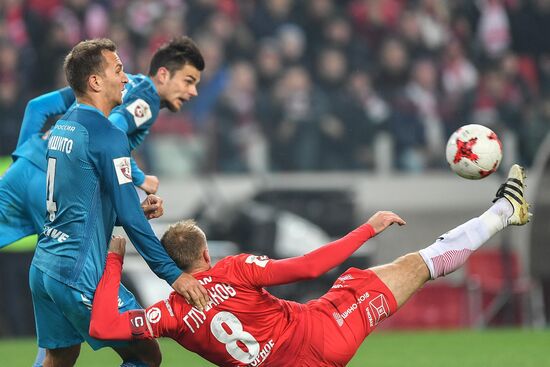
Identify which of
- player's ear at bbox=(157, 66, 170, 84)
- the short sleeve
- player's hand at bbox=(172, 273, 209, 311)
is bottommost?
the short sleeve

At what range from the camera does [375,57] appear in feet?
45.1

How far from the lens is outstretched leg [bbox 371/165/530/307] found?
5.74m

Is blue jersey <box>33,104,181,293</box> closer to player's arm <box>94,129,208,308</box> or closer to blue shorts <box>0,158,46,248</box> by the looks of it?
player's arm <box>94,129,208,308</box>

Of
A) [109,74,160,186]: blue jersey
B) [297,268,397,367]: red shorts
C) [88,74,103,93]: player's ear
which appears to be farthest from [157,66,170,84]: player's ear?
[297,268,397,367]: red shorts

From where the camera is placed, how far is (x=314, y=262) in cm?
512

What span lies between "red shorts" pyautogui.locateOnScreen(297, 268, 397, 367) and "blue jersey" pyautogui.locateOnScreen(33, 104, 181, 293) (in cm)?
87

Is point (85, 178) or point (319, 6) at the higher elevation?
point (319, 6)

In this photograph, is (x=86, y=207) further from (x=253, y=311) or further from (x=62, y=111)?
(x=62, y=111)

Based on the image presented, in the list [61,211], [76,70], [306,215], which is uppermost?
[76,70]

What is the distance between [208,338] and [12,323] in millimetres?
7081

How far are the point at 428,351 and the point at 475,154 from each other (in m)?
4.01

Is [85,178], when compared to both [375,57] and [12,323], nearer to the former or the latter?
[12,323]

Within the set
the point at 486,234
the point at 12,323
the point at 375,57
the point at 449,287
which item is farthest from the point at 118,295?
the point at 375,57

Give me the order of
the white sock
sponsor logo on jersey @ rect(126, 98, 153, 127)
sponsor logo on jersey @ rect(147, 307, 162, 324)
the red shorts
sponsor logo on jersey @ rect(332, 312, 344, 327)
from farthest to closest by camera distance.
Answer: sponsor logo on jersey @ rect(126, 98, 153, 127)
the white sock
sponsor logo on jersey @ rect(332, 312, 344, 327)
the red shorts
sponsor logo on jersey @ rect(147, 307, 162, 324)
